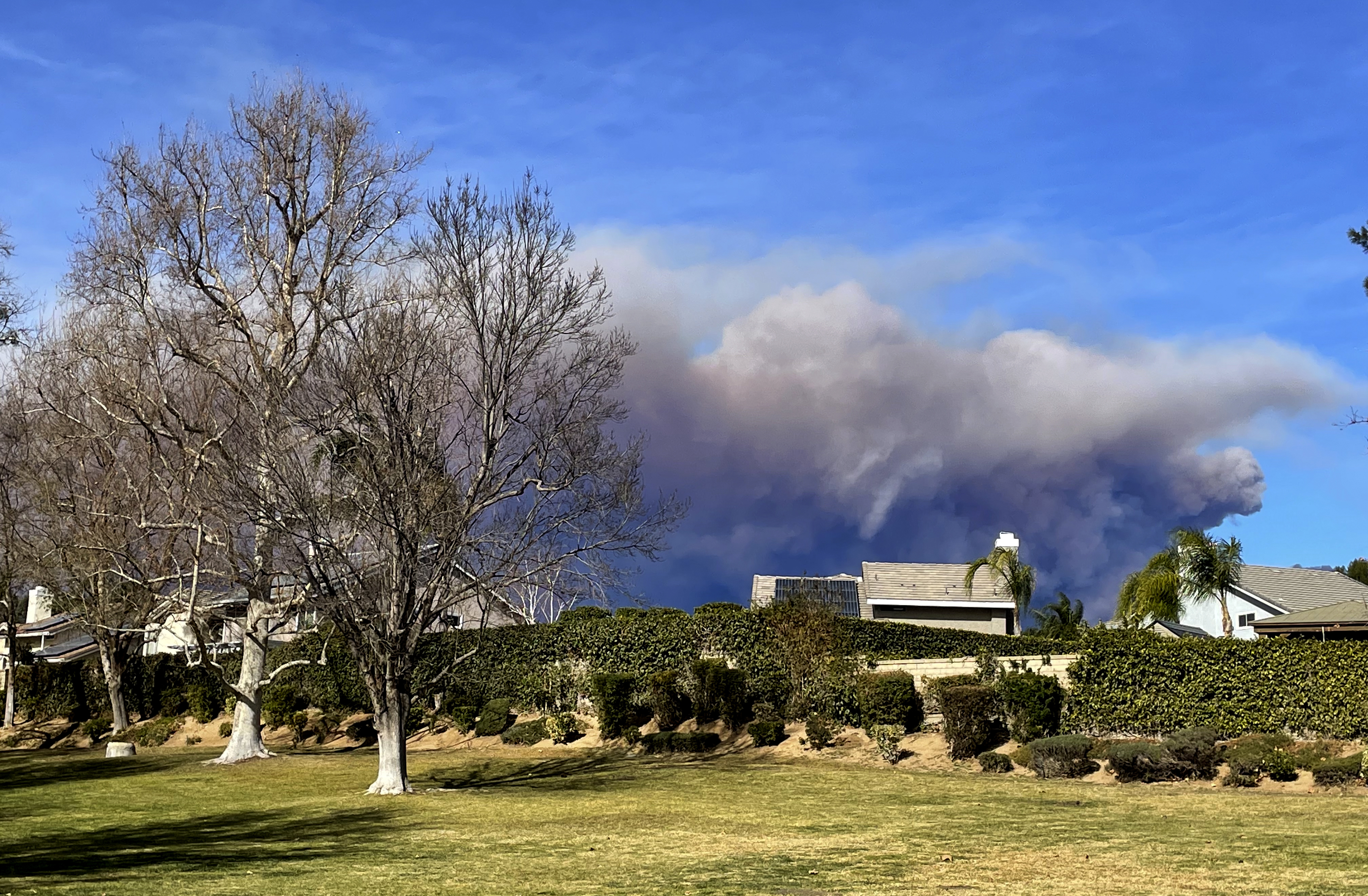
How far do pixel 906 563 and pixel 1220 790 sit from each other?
3647 centimetres

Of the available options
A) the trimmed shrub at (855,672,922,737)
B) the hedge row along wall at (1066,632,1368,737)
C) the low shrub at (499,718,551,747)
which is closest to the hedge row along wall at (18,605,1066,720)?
the trimmed shrub at (855,672,922,737)

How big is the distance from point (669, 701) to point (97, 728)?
66.8 ft

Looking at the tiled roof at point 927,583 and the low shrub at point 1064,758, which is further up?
the tiled roof at point 927,583

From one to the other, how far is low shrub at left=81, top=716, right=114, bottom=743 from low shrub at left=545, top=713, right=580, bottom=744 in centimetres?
1706

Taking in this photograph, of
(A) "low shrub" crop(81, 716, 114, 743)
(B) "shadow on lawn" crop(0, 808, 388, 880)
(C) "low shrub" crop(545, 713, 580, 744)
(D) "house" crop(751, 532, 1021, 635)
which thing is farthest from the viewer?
(D) "house" crop(751, 532, 1021, 635)

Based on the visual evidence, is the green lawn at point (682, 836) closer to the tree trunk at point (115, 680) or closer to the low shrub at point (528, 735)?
the low shrub at point (528, 735)

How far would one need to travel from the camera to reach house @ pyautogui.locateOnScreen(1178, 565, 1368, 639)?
4203cm

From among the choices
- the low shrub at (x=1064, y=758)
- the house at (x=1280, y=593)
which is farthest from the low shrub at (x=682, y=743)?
the house at (x=1280, y=593)

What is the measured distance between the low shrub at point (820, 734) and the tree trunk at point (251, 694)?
42.7ft

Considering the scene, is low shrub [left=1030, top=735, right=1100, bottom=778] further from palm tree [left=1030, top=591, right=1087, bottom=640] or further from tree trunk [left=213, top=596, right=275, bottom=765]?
palm tree [left=1030, top=591, right=1087, bottom=640]

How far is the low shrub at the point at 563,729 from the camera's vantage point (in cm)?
2847

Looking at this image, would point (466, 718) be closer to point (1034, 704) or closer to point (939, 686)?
point (939, 686)

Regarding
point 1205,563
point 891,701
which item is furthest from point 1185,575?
point 891,701

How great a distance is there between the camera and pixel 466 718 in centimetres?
3098
